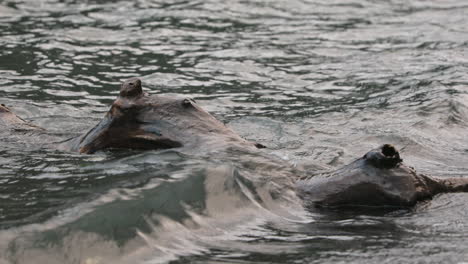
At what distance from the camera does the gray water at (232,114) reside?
3971 millimetres

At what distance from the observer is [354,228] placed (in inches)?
169

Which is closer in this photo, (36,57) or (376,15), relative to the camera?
(36,57)

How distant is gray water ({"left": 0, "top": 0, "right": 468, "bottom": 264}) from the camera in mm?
3971

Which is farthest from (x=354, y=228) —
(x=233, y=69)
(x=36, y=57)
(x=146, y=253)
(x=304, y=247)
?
(x=36, y=57)

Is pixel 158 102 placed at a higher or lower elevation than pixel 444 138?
higher

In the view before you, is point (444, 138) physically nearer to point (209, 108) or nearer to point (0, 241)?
point (209, 108)

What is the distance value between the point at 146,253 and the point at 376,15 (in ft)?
31.2

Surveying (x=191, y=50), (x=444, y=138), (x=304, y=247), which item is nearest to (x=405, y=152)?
(x=444, y=138)

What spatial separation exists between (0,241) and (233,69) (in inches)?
239

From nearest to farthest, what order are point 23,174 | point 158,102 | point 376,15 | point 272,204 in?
point 272,204 < point 23,174 < point 158,102 < point 376,15

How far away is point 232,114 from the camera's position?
7.80 meters

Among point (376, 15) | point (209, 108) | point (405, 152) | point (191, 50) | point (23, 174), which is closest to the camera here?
point (23, 174)

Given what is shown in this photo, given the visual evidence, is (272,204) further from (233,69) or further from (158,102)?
(233,69)

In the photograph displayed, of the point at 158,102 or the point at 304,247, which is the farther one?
the point at 158,102
